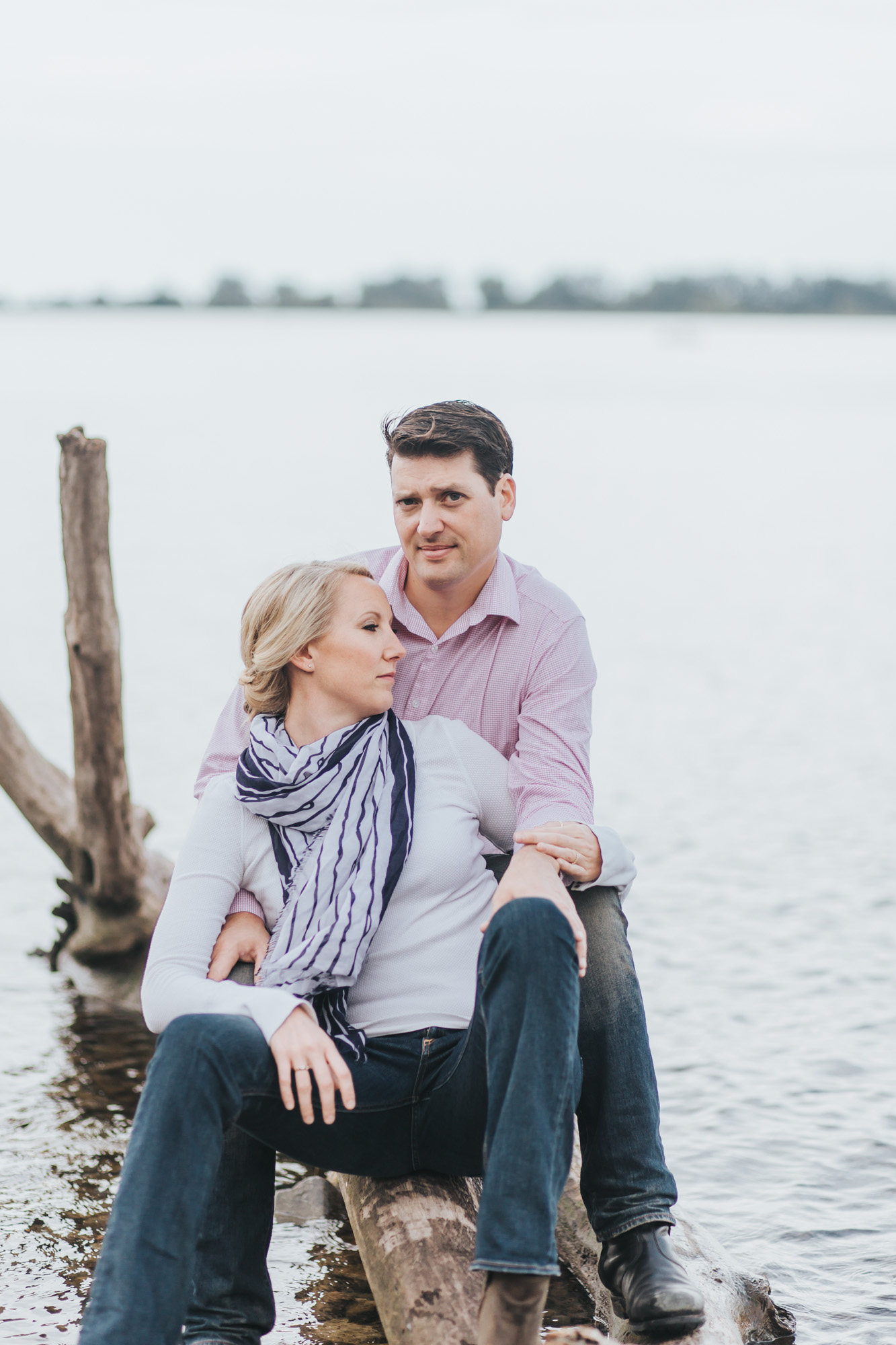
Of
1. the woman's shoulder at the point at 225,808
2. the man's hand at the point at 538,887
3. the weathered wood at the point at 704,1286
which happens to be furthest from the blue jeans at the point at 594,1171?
the woman's shoulder at the point at 225,808

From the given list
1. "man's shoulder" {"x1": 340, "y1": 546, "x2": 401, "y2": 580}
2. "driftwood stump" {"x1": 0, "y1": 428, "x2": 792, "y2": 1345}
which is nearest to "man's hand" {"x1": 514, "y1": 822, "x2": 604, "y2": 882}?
"man's shoulder" {"x1": 340, "y1": 546, "x2": 401, "y2": 580}

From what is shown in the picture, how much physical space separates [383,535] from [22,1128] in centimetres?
1828

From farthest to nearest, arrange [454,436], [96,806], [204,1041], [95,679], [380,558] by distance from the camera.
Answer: [96,806], [95,679], [380,558], [454,436], [204,1041]

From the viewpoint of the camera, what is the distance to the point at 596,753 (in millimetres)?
11680

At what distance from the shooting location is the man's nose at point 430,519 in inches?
139

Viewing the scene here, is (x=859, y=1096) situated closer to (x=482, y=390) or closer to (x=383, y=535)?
(x=383, y=535)

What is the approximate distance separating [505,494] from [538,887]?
3.79 feet

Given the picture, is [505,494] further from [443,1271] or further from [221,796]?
[443,1271]

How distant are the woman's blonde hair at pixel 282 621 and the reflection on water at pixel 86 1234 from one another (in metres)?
1.61

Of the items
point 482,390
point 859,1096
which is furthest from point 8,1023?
point 482,390

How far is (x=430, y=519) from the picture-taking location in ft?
11.6

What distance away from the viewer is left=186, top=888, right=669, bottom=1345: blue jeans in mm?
2896

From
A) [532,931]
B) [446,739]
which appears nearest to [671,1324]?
[532,931]

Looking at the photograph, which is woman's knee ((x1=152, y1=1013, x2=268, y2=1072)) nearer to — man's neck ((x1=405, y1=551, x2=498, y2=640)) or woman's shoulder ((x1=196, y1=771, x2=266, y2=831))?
woman's shoulder ((x1=196, y1=771, x2=266, y2=831))
